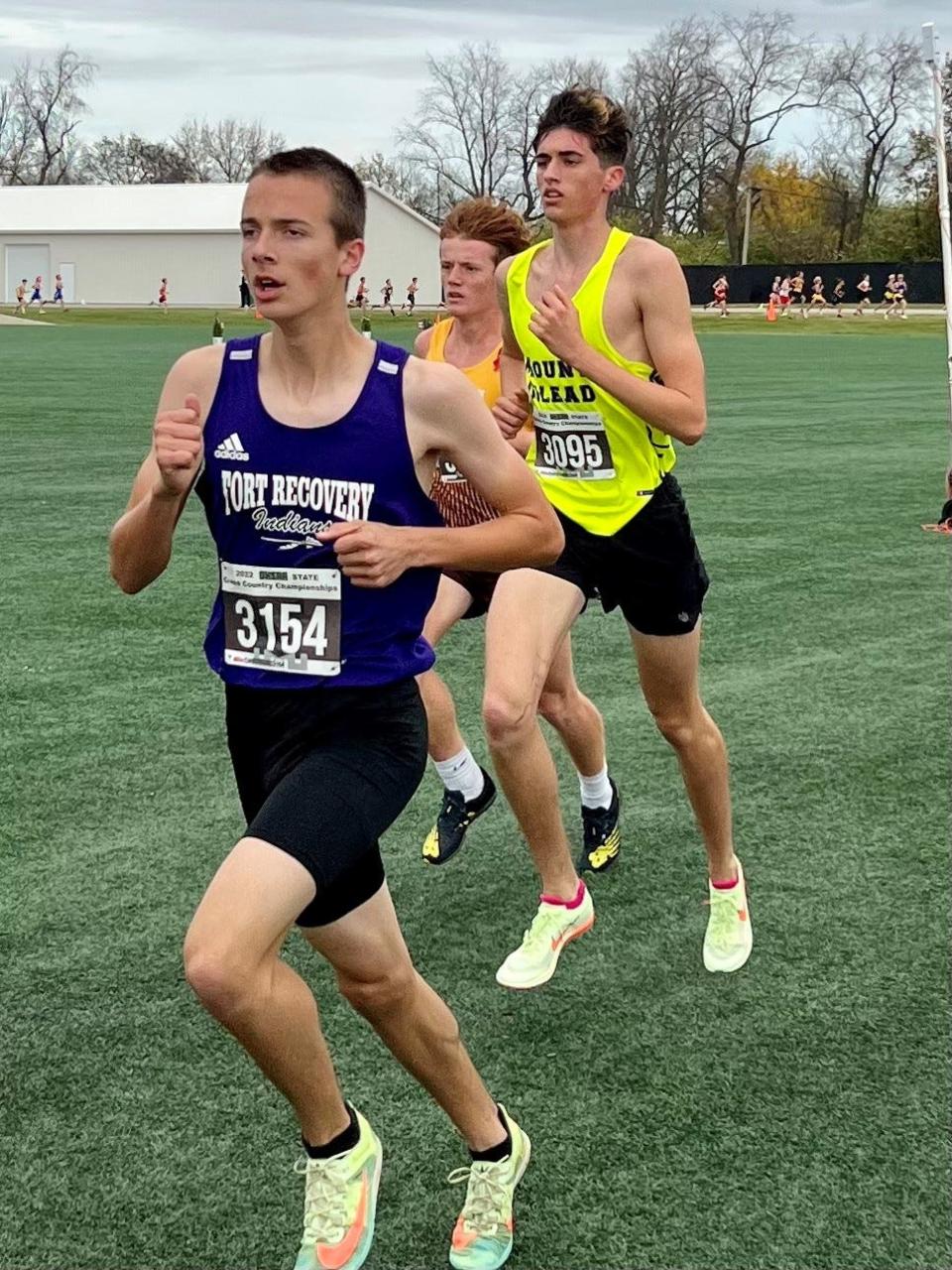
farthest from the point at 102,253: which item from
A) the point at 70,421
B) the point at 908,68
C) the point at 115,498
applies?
the point at 115,498

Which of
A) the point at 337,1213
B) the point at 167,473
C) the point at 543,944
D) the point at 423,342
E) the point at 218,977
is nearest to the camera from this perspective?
the point at 218,977

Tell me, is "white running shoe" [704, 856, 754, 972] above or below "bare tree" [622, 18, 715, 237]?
below

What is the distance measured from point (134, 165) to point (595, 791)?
338 feet

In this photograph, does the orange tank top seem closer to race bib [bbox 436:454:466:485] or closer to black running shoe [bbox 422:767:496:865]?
race bib [bbox 436:454:466:485]

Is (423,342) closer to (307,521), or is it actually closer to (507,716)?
(507,716)

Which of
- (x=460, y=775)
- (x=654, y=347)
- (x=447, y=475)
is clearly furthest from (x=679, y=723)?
(x=447, y=475)

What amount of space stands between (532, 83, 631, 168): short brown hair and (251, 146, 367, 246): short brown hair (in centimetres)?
169

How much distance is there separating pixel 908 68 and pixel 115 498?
46.2 metres

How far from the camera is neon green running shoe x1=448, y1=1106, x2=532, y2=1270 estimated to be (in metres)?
3.24

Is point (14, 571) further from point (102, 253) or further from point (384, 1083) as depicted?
point (102, 253)

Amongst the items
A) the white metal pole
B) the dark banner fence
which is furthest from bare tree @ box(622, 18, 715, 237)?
the white metal pole

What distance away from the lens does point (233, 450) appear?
3.26 metres

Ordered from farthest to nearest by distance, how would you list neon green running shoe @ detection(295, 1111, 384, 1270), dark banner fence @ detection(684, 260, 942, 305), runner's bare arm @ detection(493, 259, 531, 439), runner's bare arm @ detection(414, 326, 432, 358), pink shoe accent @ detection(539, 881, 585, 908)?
dark banner fence @ detection(684, 260, 942, 305)
runner's bare arm @ detection(414, 326, 432, 358)
runner's bare arm @ detection(493, 259, 531, 439)
pink shoe accent @ detection(539, 881, 585, 908)
neon green running shoe @ detection(295, 1111, 384, 1270)

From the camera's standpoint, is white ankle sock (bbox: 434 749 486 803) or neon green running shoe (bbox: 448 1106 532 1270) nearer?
neon green running shoe (bbox: 448 1106 532 1270)
